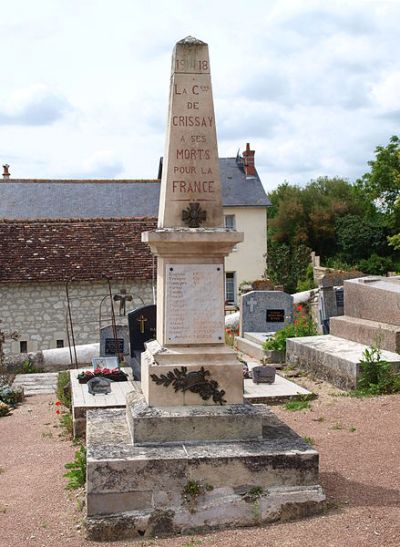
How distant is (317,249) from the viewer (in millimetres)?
40094

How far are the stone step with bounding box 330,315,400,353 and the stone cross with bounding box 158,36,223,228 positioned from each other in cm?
538

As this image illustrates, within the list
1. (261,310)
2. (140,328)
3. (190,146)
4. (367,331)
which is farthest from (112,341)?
(190,146)

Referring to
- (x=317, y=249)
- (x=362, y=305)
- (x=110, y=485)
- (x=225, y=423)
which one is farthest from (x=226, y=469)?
(x=317, y=249)

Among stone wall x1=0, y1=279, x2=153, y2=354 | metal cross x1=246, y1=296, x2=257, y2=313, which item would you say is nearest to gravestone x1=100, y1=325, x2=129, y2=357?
metal cross x1=246, y1=296, x2=257, y2=313

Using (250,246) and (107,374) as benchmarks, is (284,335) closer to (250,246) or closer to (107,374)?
(107,374)

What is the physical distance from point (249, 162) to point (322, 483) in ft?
103

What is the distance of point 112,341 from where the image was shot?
543 inches

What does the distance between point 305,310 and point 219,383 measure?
13898mm

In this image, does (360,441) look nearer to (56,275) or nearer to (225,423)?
(225,423)

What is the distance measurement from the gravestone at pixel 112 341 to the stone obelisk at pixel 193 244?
7.46 metres

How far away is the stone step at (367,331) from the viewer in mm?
10805

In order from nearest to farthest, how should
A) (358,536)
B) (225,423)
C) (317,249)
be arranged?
1. (358,536)
2. (225,423)
3. (317,249)

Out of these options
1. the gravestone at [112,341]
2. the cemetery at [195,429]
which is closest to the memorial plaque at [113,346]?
the gravestone at [112,341]

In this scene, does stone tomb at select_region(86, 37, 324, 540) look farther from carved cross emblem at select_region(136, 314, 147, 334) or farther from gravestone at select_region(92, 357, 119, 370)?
gravestone at select_region(92, 357, 119, 370)
